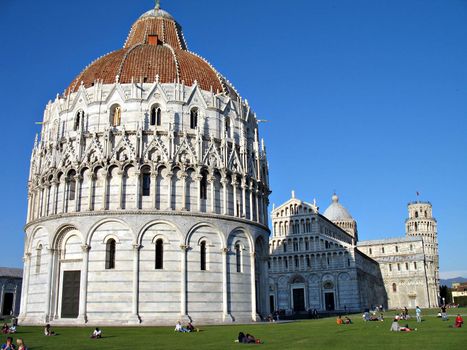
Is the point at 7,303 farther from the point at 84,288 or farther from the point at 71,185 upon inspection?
the point at 84,288

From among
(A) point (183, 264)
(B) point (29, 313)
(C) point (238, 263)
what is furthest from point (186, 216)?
(B) point (29, 313)

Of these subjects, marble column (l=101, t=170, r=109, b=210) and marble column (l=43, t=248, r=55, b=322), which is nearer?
marble column (l=43, t=248, r=55, b=322)

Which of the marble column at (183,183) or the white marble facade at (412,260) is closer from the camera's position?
the marble column at (183,183)

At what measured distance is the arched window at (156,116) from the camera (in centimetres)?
4015

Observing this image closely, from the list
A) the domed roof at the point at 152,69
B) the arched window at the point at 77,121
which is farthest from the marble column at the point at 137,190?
the domed roof at the point at 152,69

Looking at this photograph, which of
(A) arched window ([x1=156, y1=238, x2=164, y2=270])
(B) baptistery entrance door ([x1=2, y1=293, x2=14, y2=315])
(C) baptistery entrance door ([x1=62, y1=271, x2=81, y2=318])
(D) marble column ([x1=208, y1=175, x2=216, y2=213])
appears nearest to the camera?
(A) arched window ([x1=156, y1=238, x2=164, y2=270])

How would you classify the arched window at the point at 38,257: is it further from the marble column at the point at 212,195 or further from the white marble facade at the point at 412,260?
the white marble facade at the point at 412,260

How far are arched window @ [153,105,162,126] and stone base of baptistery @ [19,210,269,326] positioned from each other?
25.5 ft

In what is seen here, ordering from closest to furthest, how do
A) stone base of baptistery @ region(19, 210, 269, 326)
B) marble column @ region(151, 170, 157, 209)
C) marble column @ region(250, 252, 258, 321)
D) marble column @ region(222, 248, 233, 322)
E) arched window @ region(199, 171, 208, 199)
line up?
stone base of baptistery @ region(19, 210, 269, 326) < marble column @ region(151, 170, 157, 209) < marble column @ region(222, 248, 233, 322) < arched window @ region(199, 171, 208, 199) < marble column @ region(250, 252, 258, 321)

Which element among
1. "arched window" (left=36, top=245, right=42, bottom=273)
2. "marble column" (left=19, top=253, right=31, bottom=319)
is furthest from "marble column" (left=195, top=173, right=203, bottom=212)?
"marble column" (left=19, top=253, right=31, bottom=319)

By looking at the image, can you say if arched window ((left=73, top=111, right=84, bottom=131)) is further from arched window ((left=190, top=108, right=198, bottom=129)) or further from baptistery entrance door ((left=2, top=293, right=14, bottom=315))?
baptistery entrance door ((left=2, top=293, right=14, bottom=315))

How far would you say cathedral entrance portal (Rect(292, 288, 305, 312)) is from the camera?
88.6 meters

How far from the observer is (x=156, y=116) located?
40.3 metres

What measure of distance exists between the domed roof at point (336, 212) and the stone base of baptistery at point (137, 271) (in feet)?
288
